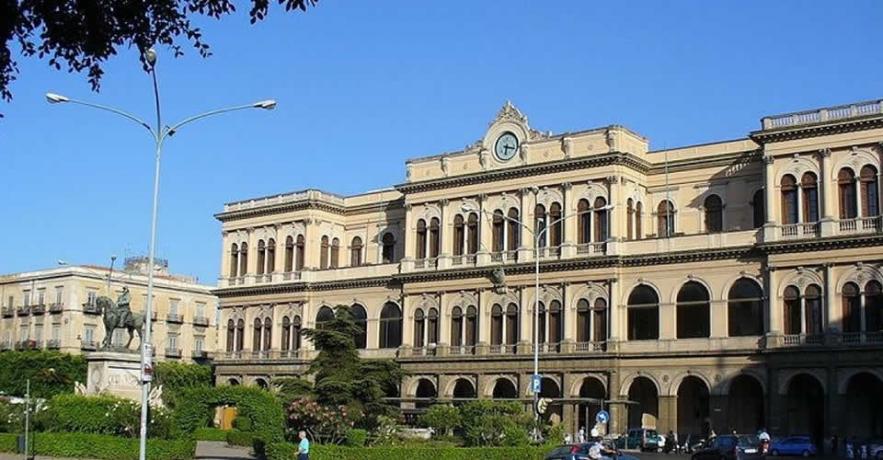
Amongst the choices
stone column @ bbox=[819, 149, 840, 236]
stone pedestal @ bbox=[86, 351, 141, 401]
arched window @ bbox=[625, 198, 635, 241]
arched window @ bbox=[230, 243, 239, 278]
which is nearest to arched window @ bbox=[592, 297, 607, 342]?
arched window @ bbox=[625, 198, 635, 241]

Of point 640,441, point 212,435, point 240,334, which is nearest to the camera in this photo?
point 640,441

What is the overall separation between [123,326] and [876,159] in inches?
1478

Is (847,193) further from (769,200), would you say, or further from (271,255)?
(271,255)

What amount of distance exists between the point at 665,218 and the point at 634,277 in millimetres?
5138

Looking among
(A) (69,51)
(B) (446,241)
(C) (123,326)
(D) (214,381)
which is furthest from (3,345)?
(A) (69,51)

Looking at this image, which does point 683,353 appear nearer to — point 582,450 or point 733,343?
point 733,343

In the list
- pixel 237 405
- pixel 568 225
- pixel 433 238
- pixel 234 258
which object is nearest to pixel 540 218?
pixel 568 225

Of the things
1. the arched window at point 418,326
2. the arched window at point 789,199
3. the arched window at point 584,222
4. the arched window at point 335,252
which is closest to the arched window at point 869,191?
the arched window at point 789,199

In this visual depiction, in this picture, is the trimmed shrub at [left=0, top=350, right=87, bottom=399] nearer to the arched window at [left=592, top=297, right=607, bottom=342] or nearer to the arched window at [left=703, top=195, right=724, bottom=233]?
the arched window at [left=592, top=297, right=607, bottom=342]

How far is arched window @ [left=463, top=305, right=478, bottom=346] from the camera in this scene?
243 feet

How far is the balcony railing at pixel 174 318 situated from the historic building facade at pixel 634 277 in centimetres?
3272

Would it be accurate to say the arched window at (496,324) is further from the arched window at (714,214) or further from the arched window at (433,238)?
the arched window at (714,214)

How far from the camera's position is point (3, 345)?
11262 centimetres

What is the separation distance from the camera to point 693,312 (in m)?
65.4
